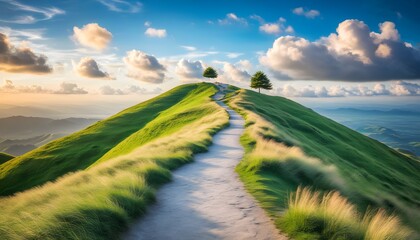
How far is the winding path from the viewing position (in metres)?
7.82

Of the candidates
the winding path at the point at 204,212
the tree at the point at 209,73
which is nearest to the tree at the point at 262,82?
the tree at the point at 209,73

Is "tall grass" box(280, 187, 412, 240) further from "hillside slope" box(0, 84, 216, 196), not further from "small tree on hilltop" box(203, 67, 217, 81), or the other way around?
"small tree on hilltop" box(203, 67, 217, 81)

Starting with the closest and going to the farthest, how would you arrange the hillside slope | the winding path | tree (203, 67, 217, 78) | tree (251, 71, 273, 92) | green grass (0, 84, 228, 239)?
green grass (0, 84, 228, 239) < the winding path < the hillside slope < tree (251, 71, 273, 92) < tree (203, 67, 217, 78)

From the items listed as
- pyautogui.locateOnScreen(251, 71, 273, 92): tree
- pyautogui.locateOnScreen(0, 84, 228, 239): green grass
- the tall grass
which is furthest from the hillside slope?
pyautogui.locateOnScreen(251, 71, 273, 92): tree

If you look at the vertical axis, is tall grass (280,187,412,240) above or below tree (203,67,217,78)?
below

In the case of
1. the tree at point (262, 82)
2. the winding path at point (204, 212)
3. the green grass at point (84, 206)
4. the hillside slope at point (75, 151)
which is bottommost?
the hillside slope at point (75, 151)

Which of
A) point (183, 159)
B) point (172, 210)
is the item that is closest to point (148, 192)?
point (172, 210)

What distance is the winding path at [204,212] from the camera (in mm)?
7816

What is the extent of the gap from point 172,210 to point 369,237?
19.3 feet

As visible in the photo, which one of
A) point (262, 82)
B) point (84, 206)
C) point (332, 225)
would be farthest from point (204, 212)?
point (262, 82)

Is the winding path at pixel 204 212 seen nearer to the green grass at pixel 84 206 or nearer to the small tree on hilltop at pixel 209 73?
the green grass at pixel 84 206

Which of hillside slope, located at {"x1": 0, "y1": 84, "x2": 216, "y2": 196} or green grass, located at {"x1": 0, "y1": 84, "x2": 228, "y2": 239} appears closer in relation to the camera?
green grass, located at {"x1": 0, "y1": 84, "x2": 228, "y2": 239}

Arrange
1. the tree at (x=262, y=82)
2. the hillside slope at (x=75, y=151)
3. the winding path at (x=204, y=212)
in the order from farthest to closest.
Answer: the tree at (x=262, y=82)
the hillside slope at (x=75, y=151)
the winding path at (x=204, y=212)

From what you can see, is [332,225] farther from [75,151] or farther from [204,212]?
[75,151]
